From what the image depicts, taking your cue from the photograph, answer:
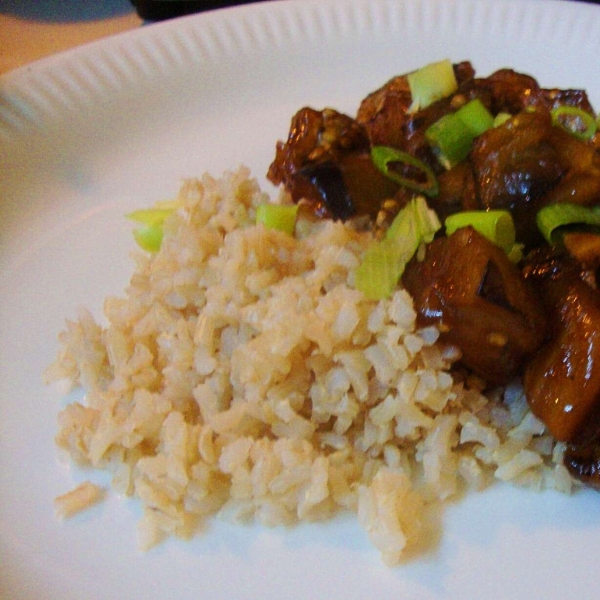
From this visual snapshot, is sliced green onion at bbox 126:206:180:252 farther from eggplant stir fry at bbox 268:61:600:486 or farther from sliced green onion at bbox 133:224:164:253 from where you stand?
eggplant stir fry at bbox 268:61:600:486

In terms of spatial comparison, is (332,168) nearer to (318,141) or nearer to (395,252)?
(318,141)

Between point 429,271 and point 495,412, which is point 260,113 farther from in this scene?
point 495,412

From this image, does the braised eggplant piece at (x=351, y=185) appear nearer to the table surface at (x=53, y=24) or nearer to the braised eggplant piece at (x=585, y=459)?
the braised eggplant piece at (x=585, y=459)

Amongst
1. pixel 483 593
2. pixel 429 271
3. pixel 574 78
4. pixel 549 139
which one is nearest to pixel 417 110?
pixel 549 139

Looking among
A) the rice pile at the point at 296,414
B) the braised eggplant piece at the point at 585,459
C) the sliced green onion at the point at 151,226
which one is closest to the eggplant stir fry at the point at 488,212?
the braised eggplant piece at the point at 585,459

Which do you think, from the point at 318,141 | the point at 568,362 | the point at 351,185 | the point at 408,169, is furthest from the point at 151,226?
the point at 568,362

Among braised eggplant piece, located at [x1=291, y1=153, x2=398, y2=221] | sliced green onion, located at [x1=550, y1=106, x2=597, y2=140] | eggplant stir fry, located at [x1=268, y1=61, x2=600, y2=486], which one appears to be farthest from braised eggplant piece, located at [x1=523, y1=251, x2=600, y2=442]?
braised eggplant piece, located at [x1=291, y1=153, x2=398, y2=221]
